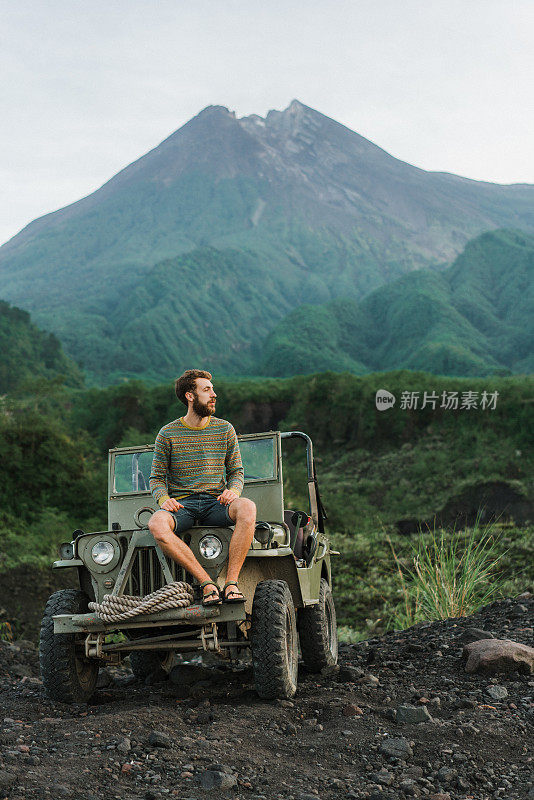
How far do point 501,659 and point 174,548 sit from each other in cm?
280

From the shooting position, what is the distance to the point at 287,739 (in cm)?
456

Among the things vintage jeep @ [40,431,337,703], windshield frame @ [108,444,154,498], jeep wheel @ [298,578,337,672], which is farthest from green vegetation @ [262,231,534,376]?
vintage jeep @ [40,431,337,703]

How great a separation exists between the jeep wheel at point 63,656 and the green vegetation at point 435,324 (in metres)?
70.8

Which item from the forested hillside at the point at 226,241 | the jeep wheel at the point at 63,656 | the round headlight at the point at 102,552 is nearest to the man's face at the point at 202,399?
the round headlight at the point at 102,552

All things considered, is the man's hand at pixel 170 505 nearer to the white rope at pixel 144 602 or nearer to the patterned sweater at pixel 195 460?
the patterned sweater at pixel 195 460

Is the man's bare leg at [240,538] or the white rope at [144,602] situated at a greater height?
the man's bare leg at [240,538]

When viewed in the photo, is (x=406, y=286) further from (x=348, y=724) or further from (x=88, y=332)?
(x=348, y=724)

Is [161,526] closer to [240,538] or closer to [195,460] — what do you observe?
[240,538]

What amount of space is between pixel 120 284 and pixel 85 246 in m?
29.6

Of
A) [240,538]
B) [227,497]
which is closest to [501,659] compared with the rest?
[240,538]

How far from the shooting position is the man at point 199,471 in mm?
5195

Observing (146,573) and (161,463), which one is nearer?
(146,573)

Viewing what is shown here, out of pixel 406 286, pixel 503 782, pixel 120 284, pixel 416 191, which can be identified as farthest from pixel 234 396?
pixel 416 191

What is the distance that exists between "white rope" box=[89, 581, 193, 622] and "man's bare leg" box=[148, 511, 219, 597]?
0.12 metres
